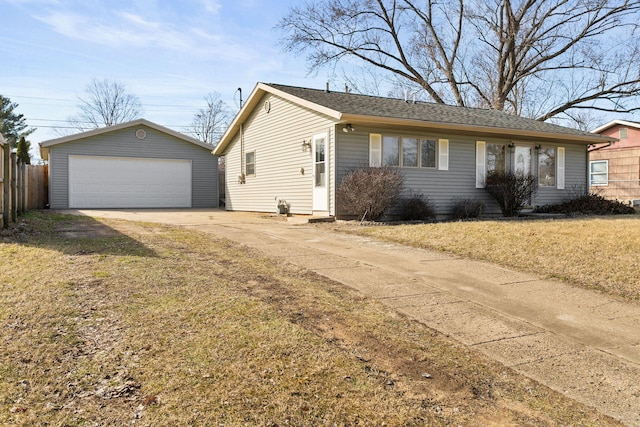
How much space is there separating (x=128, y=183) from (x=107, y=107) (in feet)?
88.9

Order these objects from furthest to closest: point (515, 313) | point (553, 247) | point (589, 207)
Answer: point (589, 207) < point (553, 247) < point (515, 313)

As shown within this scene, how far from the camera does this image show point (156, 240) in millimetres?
8031

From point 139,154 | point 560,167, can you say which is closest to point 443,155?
point 560,167

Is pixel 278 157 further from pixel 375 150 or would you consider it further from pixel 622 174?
pixel 622 174

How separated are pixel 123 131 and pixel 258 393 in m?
20.0

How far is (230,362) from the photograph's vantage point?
2.96 metres

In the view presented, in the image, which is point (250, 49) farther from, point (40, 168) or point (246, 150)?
point (40, 168)

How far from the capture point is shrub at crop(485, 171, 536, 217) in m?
14.1

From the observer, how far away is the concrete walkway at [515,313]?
315 cm

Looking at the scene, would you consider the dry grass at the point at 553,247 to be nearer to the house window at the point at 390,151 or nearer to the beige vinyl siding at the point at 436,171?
the beige vinyl siding at the point at 436,171

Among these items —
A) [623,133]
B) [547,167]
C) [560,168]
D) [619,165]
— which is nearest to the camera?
[547,167]

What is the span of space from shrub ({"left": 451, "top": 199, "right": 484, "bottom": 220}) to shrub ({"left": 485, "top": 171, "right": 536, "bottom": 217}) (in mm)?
679

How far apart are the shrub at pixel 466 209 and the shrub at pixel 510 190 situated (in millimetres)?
679

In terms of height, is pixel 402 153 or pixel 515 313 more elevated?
pixel 402 153
